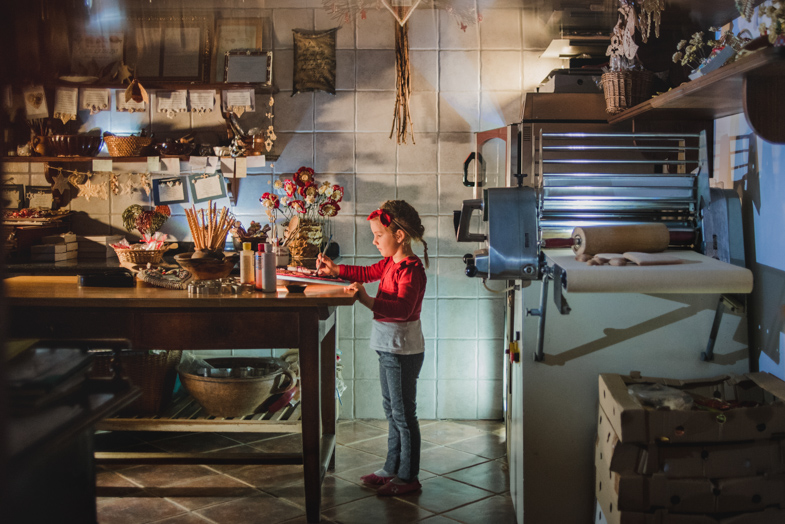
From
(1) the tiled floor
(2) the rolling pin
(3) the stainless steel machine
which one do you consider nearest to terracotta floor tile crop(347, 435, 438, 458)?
(1) the tiled floor

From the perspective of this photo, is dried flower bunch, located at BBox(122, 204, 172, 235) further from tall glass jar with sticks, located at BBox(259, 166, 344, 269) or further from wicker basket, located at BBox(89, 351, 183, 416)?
wicker basket, located at BBox(89, 351, 183, 416)

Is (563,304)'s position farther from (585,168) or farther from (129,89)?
(129,89)

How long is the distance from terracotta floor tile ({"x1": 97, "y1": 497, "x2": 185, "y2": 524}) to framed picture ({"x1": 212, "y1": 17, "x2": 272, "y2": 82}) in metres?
2.43

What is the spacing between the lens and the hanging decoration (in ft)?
12.5

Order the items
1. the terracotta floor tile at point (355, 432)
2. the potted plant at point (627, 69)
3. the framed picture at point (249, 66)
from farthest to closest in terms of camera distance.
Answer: the framed picture at point (249, 66) → the terracotta floor tile at point (355, 432) → the potted plant at point (627, 69)

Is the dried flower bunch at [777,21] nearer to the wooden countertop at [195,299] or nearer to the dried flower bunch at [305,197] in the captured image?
the wooden countertop at [195,299]

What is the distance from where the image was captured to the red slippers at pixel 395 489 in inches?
115

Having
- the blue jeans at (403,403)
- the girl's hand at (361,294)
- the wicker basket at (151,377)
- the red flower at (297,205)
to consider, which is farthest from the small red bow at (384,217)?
the wicker basket at (151,377)

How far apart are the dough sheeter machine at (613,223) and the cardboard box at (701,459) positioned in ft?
1.39

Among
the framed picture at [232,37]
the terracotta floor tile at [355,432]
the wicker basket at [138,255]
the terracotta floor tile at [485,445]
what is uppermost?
the framed picture at [232,37]

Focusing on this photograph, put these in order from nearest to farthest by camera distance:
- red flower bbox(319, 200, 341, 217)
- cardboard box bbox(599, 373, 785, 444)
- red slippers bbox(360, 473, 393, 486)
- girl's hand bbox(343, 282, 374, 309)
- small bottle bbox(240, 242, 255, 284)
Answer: cardboard box bbox(599, 373, 785, 444)
girl's hand bbox(343, 282, 374, 309)
small bottle bbox(240, 242, 255, 284)
red slippers bbox(360, 473, 393, 486)
red flower bbox(319, 200, 341, 217)

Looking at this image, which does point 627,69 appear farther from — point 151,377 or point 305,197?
point 151,377

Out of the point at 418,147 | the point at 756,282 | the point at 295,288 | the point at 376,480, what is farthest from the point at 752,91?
the point at 418,147

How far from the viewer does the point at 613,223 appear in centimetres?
234
